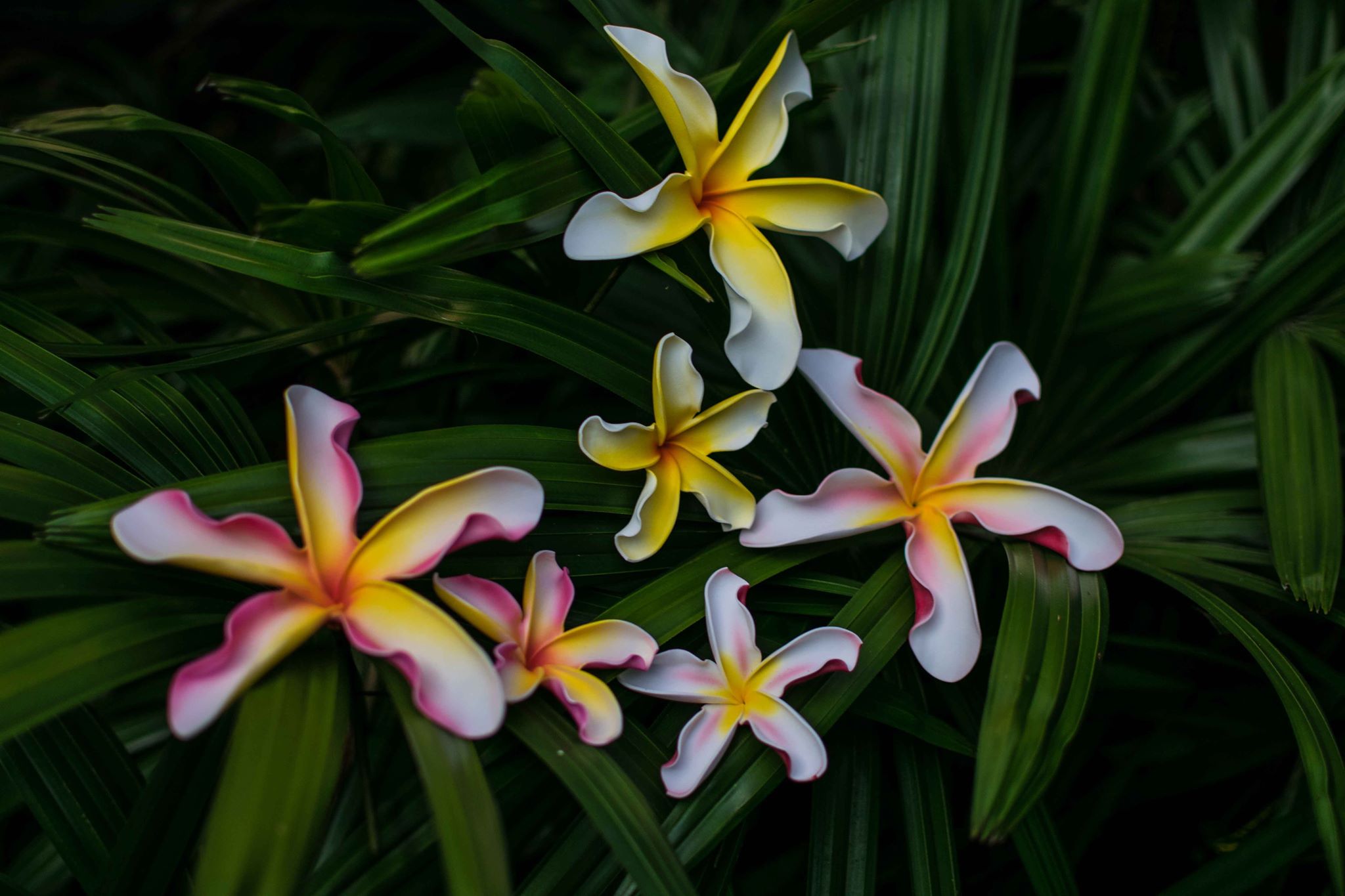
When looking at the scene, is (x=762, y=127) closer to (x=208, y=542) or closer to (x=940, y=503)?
(x=940, y=503)

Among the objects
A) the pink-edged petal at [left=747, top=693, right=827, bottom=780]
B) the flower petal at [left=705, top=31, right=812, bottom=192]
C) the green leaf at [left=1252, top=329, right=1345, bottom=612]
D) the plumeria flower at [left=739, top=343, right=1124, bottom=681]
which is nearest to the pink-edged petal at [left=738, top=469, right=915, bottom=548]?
the plumeria flower at [left=739, top=343, right=1124, bottom=681]

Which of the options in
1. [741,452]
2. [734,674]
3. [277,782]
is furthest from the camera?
[741,452]

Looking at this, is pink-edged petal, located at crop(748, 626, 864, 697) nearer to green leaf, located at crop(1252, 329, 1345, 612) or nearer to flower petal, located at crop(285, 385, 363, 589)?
flower petal, located at crop(285, 385, 363, 589)

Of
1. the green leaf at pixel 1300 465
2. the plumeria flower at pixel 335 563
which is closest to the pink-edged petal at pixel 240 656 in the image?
the plumeria flower at pixel 335 563

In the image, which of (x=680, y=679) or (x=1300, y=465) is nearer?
(x=680, y=679)

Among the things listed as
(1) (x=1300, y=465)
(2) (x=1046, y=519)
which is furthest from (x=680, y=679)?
(1) (x=1300, y=465)

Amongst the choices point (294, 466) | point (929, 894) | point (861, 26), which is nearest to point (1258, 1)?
point (861, 26)

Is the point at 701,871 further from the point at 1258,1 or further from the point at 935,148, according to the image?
the point at 1258,1

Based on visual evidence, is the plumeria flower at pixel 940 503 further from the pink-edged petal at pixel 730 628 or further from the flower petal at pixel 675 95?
the flower petal at pixel 675 95

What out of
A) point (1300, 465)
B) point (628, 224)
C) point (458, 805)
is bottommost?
point (1300, 465)

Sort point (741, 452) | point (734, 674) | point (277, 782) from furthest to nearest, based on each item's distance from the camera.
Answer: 1. point (741, 452)
2. point (734, 674)
3. point (277, 782)
